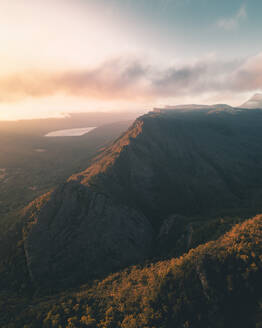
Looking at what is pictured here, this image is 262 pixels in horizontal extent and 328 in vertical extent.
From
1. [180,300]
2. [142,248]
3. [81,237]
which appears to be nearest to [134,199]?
[142,248]

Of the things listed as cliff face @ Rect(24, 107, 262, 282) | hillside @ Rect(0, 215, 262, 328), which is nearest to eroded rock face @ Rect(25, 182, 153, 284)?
cliff face @ Rect(24, 107, 262, 282)

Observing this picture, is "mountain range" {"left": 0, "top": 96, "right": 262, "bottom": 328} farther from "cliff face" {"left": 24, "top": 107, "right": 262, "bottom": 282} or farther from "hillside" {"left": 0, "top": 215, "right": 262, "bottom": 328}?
"cliff face" {"left": 24, "top": 107, "right": 262, "bottom": 282}

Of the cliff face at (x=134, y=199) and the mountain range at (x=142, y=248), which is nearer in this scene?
the mountain range at (x=142, y=248)

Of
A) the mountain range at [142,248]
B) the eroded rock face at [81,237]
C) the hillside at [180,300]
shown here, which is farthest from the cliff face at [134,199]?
the hillside at [180,300]

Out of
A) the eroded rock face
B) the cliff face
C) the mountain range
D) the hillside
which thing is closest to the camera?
the hillside

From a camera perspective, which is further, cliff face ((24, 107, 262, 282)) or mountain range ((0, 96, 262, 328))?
cliff face ((24, 107, 262, 282))

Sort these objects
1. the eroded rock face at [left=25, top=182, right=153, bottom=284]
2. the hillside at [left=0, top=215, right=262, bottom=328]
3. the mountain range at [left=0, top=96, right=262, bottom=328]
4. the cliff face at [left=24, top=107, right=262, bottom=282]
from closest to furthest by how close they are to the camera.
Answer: the hillside at [left=0, top=215, right=262, bottom=328] → the mountain range at [left=0, top=96, right=262, bottom=328] → the eroded rock face at [left=25, top=182, right=153, bottom=284] → the cliff face at [left=24, top=107, right=262, bottom=282]

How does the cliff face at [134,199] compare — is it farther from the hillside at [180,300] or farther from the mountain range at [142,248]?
the hillside at [180,300]
